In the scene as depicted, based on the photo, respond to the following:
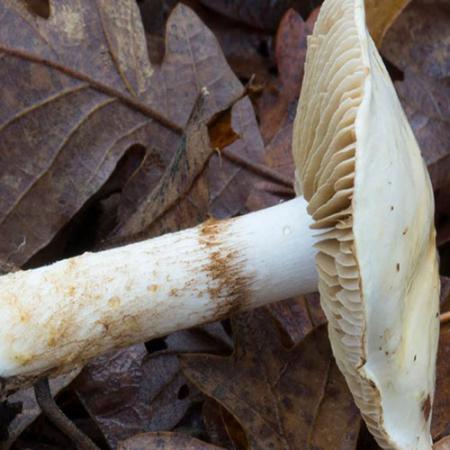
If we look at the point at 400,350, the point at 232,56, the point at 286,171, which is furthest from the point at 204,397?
the point at 232,56

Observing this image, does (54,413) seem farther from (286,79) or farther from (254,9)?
(254,9)

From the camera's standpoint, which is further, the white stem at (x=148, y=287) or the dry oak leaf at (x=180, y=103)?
the dry oak leaf at (x=180, y=103)

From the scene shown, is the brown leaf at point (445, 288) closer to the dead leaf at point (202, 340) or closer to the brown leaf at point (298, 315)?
the brown leaf at point (298, 315)

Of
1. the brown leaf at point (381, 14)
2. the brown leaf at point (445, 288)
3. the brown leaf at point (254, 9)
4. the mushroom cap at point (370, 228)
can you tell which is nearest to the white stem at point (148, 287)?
the mushroom cap at point (370, 228)

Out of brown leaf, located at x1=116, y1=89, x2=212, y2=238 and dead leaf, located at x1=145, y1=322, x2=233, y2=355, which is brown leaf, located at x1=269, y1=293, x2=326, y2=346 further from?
brown leaf, located at x1=116, y1=89, x2=212, y2=238

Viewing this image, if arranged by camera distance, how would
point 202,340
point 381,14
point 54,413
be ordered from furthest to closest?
point 381,14 < point 202,340 < point 54,413

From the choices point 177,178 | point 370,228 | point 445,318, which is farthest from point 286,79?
point 370,228

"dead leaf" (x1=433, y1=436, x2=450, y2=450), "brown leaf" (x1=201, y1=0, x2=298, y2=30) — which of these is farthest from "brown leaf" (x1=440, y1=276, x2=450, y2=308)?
"brown leaf" (x1=201, y1=0, x2=298, y2=30)
